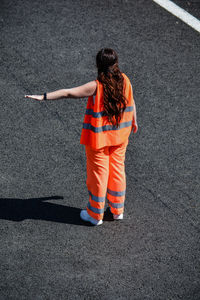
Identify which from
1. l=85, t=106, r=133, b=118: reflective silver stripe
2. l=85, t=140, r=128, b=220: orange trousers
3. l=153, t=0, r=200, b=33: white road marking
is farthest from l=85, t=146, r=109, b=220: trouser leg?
l=153, t=0, r=200, b=33: white road marking

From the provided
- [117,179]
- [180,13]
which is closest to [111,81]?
[117,179]

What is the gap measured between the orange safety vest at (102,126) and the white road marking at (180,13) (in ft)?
12.5

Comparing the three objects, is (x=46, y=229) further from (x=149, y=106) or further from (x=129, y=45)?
(x=129, y=45)

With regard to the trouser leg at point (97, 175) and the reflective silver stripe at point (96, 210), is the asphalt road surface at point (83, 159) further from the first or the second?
the trouser leg at point (97, 175)

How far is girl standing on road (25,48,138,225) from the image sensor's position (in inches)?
173

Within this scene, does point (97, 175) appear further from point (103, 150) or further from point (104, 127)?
point (104, 127)

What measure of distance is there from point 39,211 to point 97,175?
959 millimetres

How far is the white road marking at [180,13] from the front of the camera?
7.97 metres

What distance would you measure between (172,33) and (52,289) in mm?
4714

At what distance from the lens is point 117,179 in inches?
196

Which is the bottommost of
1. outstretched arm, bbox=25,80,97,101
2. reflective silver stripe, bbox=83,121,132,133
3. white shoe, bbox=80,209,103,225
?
white shoe, bbox=80,209,103,225

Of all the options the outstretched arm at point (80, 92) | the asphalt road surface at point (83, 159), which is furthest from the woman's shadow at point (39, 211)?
the outstretched arm at point (80, 92)

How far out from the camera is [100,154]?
4.74 m

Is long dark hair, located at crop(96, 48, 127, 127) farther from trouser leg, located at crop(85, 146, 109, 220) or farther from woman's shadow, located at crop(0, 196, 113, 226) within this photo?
woman's shadow, located at crop(0, 196, 113, 226)
